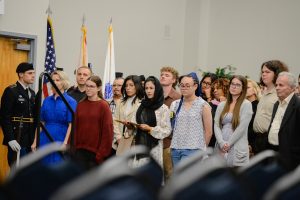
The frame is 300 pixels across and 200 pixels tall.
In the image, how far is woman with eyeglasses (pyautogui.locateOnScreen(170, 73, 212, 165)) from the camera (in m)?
A: 6.02

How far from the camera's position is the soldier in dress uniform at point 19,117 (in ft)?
20.8

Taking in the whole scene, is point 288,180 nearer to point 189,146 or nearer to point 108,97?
point 189,146

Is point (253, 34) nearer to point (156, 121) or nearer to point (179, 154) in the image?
point (156, 121)

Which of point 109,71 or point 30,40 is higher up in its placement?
point 30,40

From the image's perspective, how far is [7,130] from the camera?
6.32 m

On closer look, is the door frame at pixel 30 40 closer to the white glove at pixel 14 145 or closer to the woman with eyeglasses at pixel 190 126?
the white glove at pixel 14 145

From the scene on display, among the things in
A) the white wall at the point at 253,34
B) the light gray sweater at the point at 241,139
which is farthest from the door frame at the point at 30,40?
the white wall at the point at 253,34

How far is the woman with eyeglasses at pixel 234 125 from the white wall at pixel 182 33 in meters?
4.95

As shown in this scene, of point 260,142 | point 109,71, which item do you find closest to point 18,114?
point 260,142

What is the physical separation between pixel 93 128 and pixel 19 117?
92 cm

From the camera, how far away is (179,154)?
605 cm

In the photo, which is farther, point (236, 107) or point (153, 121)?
point (153, 121)

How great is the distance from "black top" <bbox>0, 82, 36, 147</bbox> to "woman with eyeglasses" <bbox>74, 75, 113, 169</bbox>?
586 millimetres

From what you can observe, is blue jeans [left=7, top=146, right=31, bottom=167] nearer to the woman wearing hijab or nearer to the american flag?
the woman wearing hijab
